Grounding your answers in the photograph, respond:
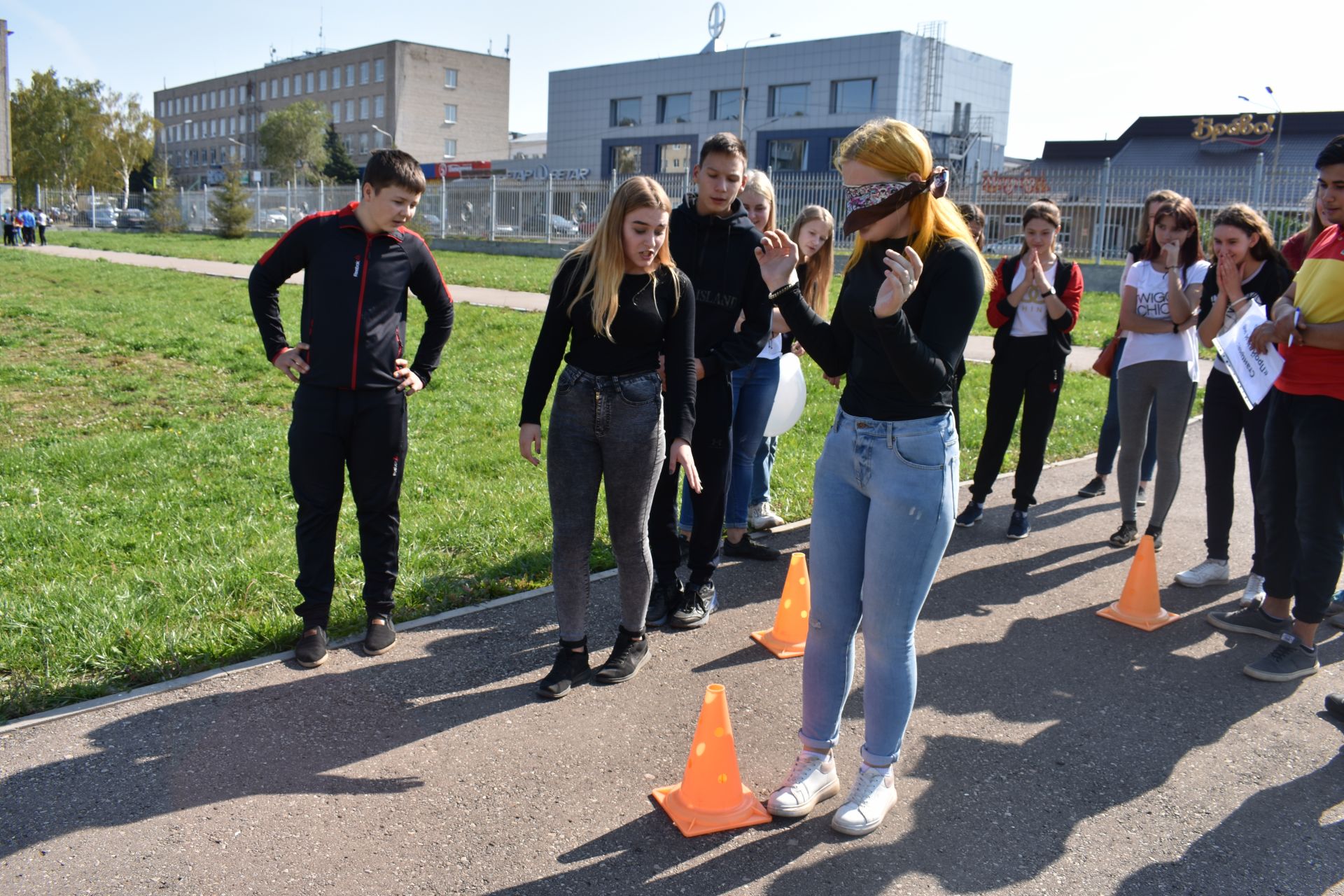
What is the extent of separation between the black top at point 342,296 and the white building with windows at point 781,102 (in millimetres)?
50359

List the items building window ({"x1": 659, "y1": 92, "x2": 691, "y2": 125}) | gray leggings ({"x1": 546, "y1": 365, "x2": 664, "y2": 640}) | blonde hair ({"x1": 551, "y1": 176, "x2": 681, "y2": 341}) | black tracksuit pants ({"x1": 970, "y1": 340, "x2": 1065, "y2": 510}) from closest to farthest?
blonde hair ({"x1": 551, "y1": 176, "x2": 681, "y2": 341}) < gray leggings ({"x1": 546, "y1": 365, "x2": 664, "y2": 640}) < black tracksuit pants ({"x1": 970, "y1": 340, "x2": 1065, "y2": 510}) < building window ({"x1": 659, "y1": 92, "x2": 691, "y2": 125})

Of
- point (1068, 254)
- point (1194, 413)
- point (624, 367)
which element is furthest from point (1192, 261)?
point (1068, 254)

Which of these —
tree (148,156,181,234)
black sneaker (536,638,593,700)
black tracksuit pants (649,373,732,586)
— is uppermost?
tree (148,156,181,234)

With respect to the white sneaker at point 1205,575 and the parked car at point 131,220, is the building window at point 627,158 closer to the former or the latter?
the parked car at point 131,220

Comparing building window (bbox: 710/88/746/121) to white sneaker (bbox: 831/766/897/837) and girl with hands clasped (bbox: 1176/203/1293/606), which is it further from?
white sneaker (bbox: 831/766/897/837)

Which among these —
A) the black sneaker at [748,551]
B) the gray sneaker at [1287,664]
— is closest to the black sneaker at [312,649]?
the black sneaker at [748,551]

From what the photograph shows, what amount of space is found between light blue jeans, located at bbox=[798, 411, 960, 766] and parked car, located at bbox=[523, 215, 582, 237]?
103 ft

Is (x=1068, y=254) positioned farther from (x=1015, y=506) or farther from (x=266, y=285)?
(x=266, y=285)

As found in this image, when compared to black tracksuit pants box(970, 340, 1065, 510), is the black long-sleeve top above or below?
above

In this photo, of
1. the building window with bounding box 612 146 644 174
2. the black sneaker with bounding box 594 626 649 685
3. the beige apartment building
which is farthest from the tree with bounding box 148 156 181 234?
the black sneaker with bounding box 594 626 649 685

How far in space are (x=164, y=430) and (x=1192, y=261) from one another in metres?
8.06

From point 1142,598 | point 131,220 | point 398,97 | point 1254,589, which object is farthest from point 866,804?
point 398,97

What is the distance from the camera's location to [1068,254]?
23656 mm

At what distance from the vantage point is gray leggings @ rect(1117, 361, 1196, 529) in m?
6.10
